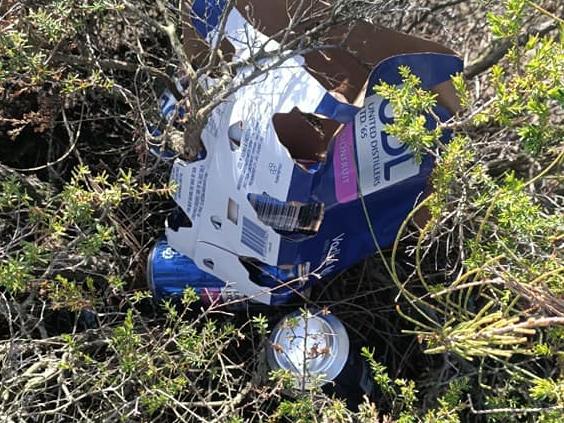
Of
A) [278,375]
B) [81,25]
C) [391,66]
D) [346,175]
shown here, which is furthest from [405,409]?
[81,25]

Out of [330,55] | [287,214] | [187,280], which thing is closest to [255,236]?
[287,214]

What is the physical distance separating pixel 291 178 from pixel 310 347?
0.90ft

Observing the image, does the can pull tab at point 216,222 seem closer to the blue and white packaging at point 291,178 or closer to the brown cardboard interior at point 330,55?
the blue and white packaging at point 291,178

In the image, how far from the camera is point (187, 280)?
4.25ft

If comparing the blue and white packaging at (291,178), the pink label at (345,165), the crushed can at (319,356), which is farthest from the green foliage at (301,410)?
the pink label at (345,165)

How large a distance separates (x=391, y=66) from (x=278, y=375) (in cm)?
49

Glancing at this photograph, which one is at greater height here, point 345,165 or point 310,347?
point 345,165

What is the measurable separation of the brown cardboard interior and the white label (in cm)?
4

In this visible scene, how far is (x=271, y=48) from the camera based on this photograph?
3.88 ft

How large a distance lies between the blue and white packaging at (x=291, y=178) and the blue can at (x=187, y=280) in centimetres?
2

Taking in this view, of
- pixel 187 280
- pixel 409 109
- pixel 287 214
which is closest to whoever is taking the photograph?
pixel 409 109

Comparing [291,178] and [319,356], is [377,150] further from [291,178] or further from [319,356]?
[319,356]

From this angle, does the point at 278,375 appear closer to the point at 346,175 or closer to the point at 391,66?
the point at 346,175

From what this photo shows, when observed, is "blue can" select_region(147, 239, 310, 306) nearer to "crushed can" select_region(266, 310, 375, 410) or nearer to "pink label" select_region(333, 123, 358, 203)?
"crushed can" select_region(266, 310, 375, 410)
